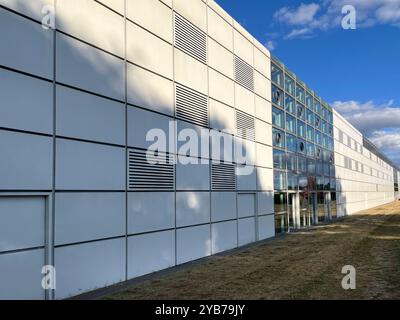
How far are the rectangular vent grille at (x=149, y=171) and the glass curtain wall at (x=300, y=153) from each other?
444 inches

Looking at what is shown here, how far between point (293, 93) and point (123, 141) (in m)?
19.3

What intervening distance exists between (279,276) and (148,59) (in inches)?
298

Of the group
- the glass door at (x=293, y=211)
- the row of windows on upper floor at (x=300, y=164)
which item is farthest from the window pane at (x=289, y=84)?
the glass door at (x=293, y=211)

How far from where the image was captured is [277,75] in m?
26.0

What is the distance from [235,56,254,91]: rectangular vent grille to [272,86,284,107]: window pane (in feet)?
11.6

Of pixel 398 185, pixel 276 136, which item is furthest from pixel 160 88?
pixel 398 185

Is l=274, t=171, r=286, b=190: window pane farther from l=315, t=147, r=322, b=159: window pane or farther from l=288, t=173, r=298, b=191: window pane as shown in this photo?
l=315, t=147, r=322, b=159: window pane

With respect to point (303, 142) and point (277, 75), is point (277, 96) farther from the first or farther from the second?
point (303, 142)

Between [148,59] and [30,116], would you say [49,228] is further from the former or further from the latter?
[148,59]

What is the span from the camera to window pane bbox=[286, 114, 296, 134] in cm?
2731

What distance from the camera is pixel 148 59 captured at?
13344 millimetres

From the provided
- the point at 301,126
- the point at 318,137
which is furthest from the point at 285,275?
the point at 318,137

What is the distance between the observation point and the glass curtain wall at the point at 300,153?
2519 cm
